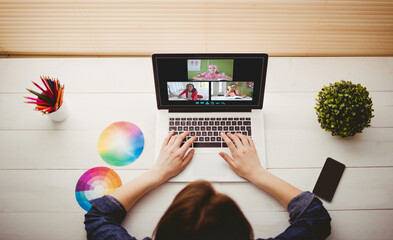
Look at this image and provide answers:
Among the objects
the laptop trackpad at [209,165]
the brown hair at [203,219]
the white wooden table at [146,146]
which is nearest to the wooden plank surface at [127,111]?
the white wooden table at [146,146]

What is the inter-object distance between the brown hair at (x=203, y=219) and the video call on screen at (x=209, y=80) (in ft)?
1.31

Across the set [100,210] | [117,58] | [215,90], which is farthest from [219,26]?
[100,210]

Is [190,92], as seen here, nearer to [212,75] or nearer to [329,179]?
[212,75]

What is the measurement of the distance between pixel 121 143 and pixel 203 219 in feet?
1.75

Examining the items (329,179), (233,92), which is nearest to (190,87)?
(233,92)

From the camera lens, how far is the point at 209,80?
34.8 inches

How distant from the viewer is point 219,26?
3.58ft

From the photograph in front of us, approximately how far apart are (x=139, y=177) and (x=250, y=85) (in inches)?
20.9

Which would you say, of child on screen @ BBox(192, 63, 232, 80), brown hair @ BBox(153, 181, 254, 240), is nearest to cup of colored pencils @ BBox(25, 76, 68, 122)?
child on screen @ BBox(192, 63, 232, 80)

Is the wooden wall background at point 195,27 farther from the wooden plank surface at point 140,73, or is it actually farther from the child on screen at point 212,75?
the child on screen at point 212,75

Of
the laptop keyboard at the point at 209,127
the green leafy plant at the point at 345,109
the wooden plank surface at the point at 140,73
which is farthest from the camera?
the wooden plank surface at the point at 140,73

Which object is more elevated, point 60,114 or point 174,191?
point 60,114

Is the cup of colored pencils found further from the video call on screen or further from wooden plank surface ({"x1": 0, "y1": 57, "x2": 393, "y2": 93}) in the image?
the video call on screen

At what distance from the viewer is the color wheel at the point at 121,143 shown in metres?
0.93
